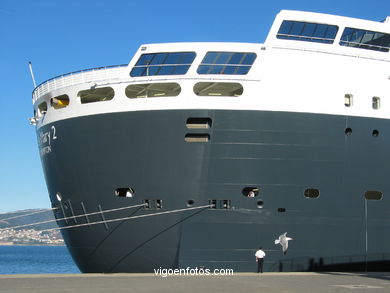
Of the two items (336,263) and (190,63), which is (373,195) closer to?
(336,263)

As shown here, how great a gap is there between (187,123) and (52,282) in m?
6.82

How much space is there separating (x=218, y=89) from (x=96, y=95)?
4801mm

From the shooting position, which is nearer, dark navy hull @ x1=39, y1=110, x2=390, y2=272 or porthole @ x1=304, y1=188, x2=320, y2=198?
dark navy hull @ x1=39, y1=110, x2=390, y2=272

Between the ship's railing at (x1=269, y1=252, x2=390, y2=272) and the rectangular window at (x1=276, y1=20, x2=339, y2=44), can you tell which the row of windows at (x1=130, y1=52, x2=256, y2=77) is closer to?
the rectangular window at (x1=276, y1=20, x2=339, y2=44)

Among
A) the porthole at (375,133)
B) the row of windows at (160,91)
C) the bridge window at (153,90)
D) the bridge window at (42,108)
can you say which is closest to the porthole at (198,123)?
the row of windows at (160,91)

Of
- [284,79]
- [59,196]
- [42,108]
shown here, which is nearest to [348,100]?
[284,79]

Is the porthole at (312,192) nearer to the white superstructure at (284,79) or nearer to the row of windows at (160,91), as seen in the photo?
the white superstructure at (284,79)

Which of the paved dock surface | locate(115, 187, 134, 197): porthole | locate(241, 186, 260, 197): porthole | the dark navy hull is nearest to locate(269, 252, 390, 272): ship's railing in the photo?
the dark navy hull

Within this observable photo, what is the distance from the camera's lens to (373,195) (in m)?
20.5

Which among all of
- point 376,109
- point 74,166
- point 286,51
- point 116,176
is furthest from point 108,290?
point 376,109

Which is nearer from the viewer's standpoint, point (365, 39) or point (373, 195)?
point (373, 195)

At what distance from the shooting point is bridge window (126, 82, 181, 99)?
20344 mm

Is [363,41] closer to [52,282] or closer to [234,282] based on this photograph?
[234,282]

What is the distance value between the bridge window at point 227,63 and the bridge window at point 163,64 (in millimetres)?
537
